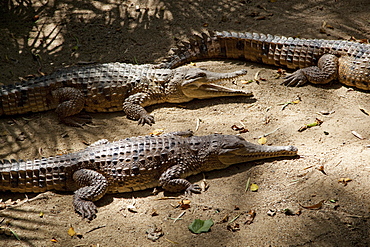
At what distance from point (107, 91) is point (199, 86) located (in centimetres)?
144

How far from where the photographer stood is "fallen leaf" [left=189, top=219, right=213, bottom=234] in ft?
12.5

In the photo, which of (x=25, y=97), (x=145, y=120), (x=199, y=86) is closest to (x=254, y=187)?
(x=145, y=120)

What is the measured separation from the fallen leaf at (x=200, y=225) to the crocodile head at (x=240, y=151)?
83 centimetres

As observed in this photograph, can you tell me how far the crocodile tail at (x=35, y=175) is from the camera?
4395mm

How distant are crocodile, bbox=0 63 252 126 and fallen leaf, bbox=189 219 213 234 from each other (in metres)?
2.25

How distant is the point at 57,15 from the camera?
8.23 metres

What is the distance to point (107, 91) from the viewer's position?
234 inches

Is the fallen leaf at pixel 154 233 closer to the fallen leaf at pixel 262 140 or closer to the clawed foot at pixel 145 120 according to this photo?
the fallen leaf at pixel 262 140

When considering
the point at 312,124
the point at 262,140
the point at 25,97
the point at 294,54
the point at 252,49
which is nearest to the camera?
the point at 262,140

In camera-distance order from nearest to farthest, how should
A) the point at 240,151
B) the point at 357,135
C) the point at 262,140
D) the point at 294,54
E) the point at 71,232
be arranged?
1. the point at 71,232
2. the point at 240,151
3. the point at 357,135
4. the point at 262,140
5. the point at 294,54

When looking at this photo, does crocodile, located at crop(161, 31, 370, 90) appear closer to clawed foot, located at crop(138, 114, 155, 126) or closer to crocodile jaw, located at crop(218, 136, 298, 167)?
clawed foot, located at crop(138, 114, 155, 126)

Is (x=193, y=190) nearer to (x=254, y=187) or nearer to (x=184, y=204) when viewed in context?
(x=184, y=204)

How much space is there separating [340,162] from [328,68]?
2.17 metres

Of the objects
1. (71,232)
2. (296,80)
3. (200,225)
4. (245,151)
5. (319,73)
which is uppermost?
(319,73)
